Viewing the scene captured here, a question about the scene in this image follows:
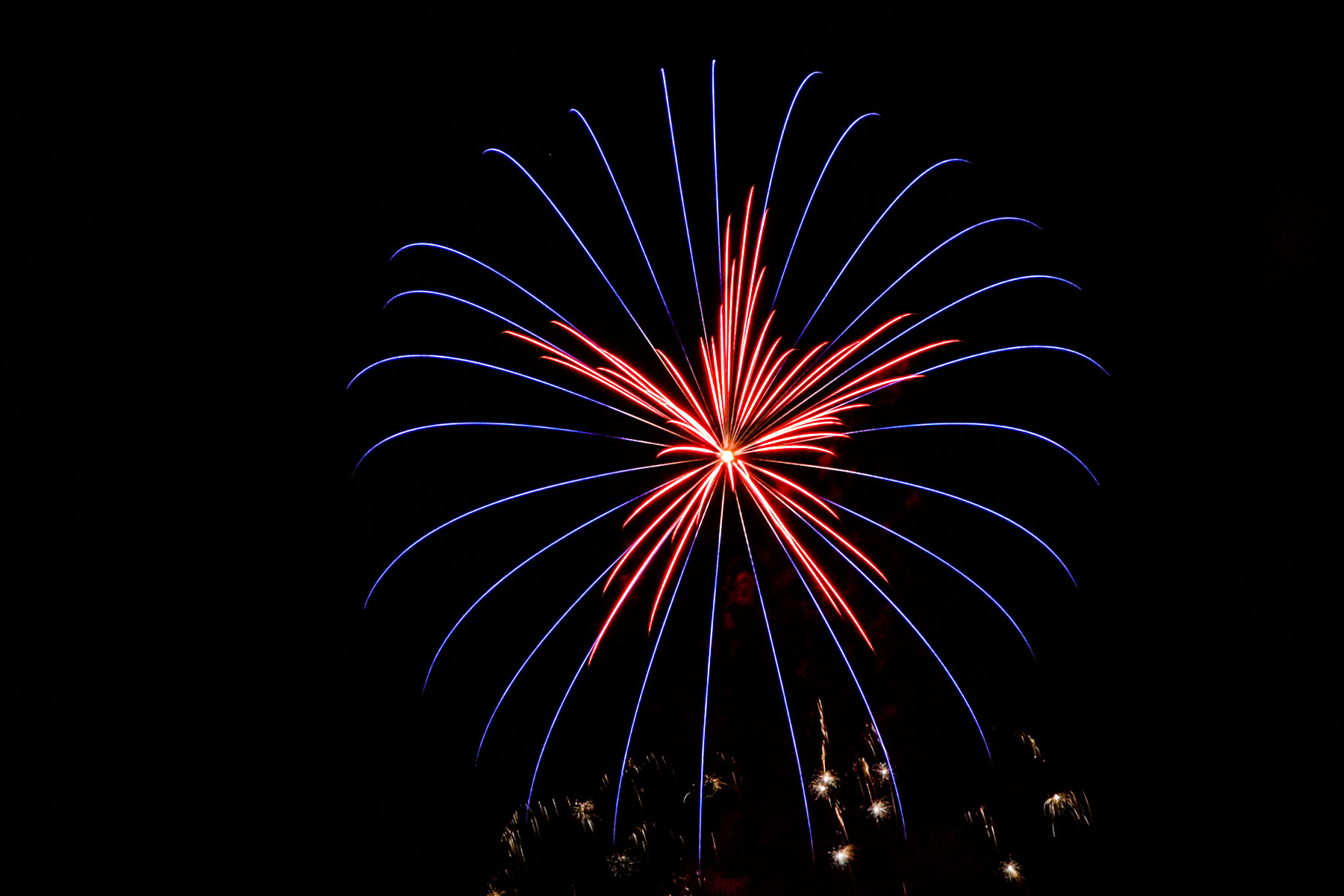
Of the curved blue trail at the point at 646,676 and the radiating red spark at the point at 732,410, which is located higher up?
the radiating red spark at the point at 732,410

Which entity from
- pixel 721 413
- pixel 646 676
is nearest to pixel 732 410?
pixel 721 413

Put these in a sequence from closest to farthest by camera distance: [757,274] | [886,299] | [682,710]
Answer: [757,274]
[682,710]
[886,299]

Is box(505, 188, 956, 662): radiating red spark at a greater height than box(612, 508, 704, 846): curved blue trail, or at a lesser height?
greater

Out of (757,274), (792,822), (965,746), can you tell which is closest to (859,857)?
(792,822)

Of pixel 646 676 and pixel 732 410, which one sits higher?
pixel 732 410

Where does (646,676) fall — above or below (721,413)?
below

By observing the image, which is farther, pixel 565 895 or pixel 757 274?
pixel 565 895

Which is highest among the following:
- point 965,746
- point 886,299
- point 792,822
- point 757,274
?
point 886,299

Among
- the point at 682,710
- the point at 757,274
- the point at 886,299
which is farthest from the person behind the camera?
the point at 886,299

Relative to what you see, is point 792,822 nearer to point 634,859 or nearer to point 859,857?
point 859,857

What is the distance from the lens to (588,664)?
26.5ft

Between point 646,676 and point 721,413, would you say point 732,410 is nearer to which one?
point 721,413

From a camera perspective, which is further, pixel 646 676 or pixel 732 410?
pixel 646 676

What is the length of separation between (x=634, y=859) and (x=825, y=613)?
2.89 meters
